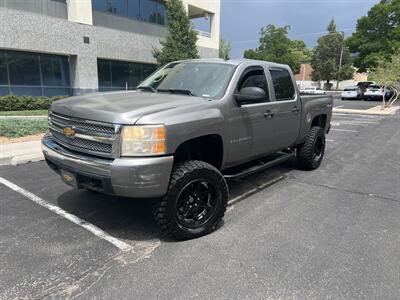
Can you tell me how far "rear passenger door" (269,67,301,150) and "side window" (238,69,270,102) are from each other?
0.20 metres

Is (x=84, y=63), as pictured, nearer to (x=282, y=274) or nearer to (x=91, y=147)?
(x=91, y=147)

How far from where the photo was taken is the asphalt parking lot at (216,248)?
2752 millimetres

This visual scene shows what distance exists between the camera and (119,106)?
11.0 ft

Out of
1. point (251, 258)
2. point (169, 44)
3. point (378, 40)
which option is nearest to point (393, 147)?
point (251, 258)

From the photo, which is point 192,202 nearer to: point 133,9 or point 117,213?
point 117,213

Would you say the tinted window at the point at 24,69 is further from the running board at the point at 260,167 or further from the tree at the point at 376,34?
the tree at the point at 376,34

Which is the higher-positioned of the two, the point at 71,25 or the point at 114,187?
the point at 71,25

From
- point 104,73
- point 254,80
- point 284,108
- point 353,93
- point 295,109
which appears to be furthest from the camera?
point 353,93

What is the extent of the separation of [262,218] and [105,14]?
748 inches

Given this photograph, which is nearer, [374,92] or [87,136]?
[87,136]

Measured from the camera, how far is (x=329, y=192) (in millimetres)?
5215

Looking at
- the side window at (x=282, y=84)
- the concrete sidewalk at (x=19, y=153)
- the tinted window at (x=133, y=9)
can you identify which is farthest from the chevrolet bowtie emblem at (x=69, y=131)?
the tinted window at (x=133, y=9)

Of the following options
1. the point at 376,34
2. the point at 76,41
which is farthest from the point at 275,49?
the point at 76,41

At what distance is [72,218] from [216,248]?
1845 mm
